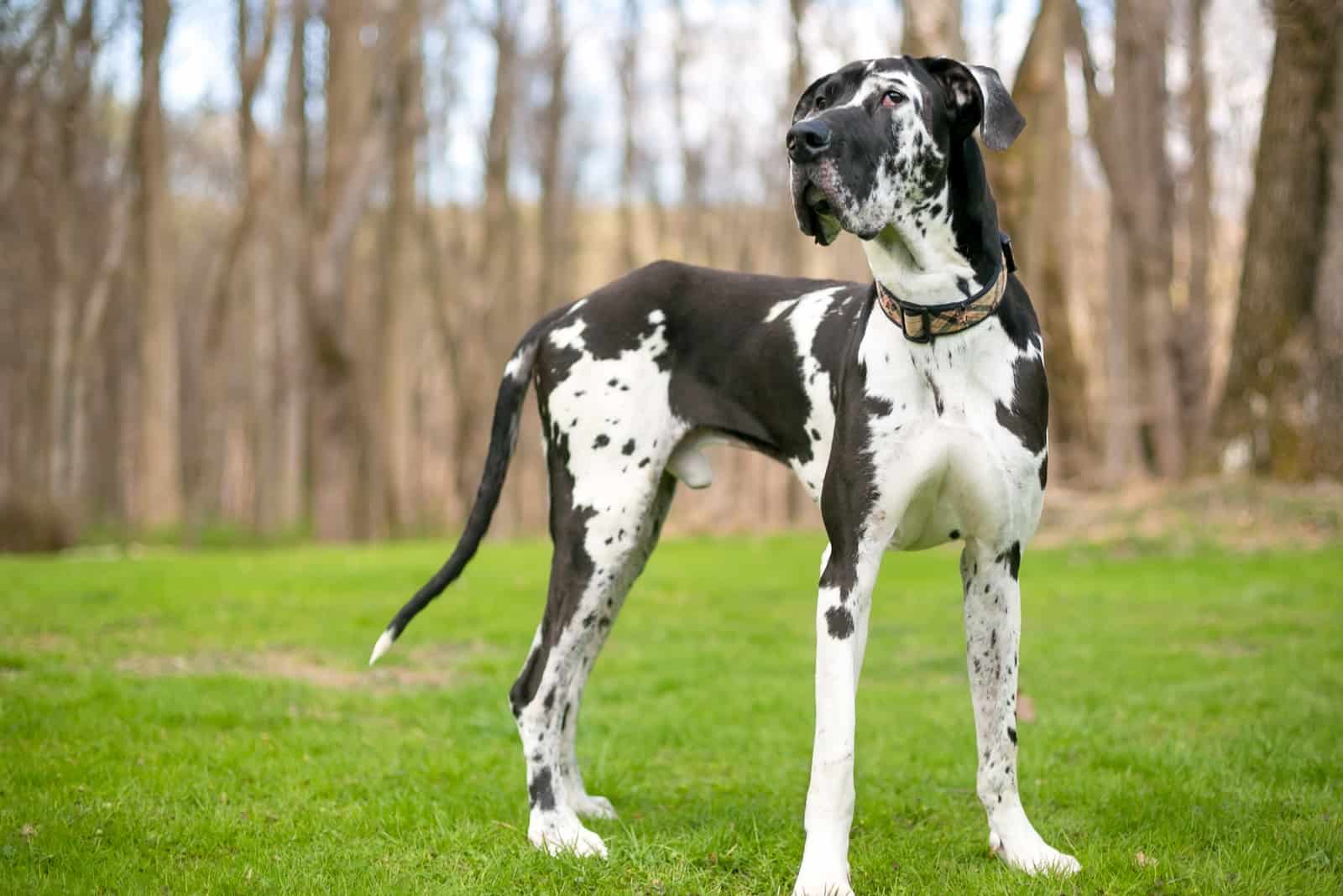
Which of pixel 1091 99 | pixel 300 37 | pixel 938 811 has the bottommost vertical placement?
pixel 938 811

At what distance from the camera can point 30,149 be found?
20.0 meters

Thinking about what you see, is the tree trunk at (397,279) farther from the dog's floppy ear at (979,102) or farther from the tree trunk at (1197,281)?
the dog's floppy ear at (979,102)

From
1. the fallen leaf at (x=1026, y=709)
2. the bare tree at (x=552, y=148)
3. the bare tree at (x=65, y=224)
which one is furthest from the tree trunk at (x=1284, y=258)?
the bare tree at (x=65, y=224)

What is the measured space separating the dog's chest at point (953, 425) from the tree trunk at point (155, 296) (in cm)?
1725

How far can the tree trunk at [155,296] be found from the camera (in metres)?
18.0

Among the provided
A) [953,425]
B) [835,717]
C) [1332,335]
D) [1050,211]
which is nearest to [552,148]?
[1050,211]

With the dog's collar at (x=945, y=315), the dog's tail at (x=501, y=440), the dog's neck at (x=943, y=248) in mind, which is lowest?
the dog's tail at (x=501, y=440)

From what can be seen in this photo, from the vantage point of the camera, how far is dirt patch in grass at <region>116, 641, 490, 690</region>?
22.0ft

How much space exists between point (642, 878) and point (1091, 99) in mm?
13032

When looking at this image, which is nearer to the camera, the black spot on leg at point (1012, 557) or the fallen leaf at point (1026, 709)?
the black spot on leg at point (1012, 557)

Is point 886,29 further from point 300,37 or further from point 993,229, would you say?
point 993,229

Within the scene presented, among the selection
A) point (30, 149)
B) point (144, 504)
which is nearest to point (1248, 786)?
point (144, 504)

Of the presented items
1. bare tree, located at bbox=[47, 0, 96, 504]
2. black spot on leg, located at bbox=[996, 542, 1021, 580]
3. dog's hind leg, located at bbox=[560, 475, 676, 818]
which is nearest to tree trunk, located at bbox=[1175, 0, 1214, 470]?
dog's hind leg, located at bbox=[560, 475, 676, 818]

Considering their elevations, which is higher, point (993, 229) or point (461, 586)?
point (993, 229)
